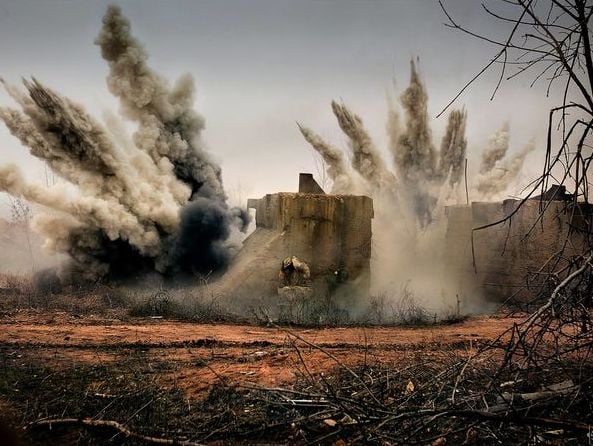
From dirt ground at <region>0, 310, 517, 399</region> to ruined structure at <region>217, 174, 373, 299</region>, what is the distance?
10.6ft

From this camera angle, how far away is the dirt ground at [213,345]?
20.1 feet

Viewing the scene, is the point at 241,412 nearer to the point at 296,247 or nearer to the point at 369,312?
the point at 369,312

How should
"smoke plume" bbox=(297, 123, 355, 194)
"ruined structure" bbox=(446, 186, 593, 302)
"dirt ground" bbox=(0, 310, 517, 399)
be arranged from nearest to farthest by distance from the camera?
"dirt ground" bbox=(0, 310, 517, 399) → "ruined structure" bbox=(446, 186, 593, 302) → "smoke plume" bbox=(297, 123, 355, 194)

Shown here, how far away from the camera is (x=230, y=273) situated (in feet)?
49.1

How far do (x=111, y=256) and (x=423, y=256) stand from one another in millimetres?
12316

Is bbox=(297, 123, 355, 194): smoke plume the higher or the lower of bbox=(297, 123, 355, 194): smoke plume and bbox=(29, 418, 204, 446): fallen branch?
the higher

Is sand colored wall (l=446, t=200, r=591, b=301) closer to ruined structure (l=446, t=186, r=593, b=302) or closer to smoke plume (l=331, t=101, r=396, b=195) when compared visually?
ruined structure (l=446, t=186, r=593, b=302)

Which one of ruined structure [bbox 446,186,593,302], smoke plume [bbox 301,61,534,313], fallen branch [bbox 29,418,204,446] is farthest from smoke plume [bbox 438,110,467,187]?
fallen branch [bbox 29,418,204,446]

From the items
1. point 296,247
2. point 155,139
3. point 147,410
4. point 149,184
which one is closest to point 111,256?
point 149,184

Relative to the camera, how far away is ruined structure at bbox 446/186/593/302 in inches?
508

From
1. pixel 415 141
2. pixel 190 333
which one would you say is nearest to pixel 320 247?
pixel 190 333

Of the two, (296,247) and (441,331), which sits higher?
(296,247)

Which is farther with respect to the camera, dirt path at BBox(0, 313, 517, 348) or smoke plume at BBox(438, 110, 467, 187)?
smoke plume at BBox(438, 110, 467, 187)

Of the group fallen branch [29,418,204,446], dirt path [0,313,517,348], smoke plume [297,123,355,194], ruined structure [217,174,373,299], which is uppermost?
smoke plume [297,123,355,194]
